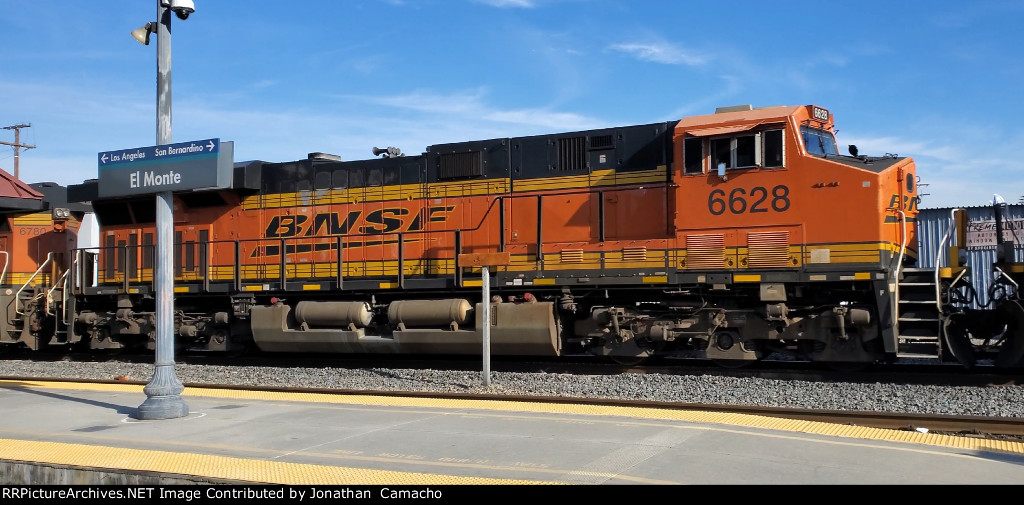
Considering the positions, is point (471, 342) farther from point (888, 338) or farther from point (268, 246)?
point (888, 338)

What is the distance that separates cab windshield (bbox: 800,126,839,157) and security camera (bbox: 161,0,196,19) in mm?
7593

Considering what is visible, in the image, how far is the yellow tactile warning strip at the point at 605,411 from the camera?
6.70 m

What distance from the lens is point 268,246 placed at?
14.9 metres

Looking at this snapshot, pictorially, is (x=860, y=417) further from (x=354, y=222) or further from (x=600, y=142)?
(x=354, y=222)

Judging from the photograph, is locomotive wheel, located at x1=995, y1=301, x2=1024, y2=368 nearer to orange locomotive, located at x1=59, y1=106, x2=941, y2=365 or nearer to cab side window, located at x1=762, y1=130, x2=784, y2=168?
orange locomotive, located at x1=59, y1=106, x2=941, y2=365

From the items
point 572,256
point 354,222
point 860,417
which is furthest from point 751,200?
point 354,222

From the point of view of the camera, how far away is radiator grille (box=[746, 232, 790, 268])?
36.3 feet

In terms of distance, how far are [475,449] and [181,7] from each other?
17.8ft

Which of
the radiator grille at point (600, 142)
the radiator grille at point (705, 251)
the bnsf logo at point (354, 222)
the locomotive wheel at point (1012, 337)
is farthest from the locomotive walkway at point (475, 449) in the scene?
the bnsf logo at point (354, 222)

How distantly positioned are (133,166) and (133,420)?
2658 millimetres

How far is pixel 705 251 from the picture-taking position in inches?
451

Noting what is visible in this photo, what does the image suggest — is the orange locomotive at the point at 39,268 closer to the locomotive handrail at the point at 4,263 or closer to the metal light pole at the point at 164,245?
the locomotive handrail at the point at 4,263

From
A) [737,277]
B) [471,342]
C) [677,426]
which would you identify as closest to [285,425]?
[677,426]

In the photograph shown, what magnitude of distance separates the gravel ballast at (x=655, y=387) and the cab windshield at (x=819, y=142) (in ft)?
10.2
